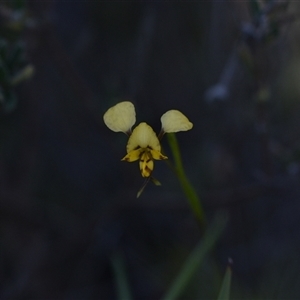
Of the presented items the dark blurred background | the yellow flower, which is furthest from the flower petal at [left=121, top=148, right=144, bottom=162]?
the dark blurred background

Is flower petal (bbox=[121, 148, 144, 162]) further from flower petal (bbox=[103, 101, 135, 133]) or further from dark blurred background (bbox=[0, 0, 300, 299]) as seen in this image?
dark blurred background (bbox=[0, 0, 300, 299])

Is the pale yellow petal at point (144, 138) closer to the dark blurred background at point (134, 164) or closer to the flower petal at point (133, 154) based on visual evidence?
the flower petal at point (133, 154)

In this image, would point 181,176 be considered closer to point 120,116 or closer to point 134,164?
point 120,116

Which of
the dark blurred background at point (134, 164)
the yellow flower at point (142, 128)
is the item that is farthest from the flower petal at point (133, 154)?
the dark blurred background at point (134, 164)

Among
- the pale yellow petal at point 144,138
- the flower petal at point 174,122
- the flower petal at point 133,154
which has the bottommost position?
the flower petal at point 133,154

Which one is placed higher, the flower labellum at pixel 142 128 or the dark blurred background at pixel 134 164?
the dark blurred background at pixel 134 164

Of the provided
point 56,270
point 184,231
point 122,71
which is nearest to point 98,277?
point 56,270

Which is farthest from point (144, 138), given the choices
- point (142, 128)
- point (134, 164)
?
point (134, 164)

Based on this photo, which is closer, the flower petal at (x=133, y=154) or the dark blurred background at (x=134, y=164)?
→ the flower petal at (x=133, y=154)
